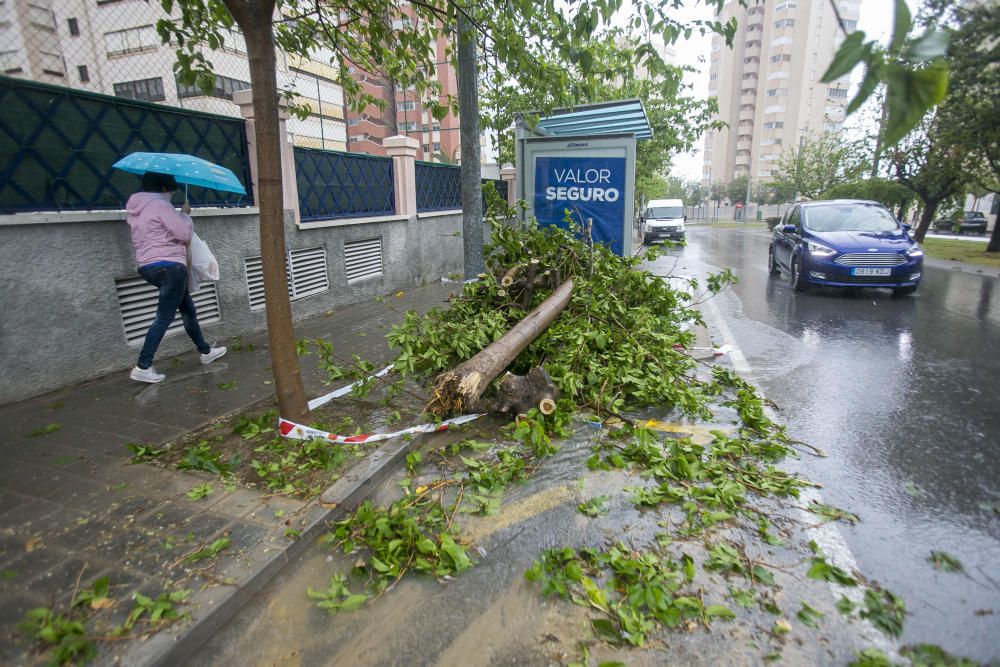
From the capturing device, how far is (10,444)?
12.8 feet

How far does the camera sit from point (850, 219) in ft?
34.9

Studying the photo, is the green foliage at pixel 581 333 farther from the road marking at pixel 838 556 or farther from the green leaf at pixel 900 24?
the green leaf at pixel 900 24

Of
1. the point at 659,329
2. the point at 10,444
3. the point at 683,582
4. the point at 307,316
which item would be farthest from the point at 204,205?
the point at 683,582

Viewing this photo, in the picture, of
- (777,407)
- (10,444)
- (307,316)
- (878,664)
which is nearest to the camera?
(878,664)

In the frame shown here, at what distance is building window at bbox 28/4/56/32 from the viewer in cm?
955

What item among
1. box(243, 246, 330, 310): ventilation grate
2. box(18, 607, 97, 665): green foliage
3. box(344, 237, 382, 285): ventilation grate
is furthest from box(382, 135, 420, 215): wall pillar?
box(18, 607, 97, 665): green foliage

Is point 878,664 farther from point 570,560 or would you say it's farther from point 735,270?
point 735,270

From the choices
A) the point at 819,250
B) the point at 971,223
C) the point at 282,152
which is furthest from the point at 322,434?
the point at 971,223

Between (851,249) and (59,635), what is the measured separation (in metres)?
11.1

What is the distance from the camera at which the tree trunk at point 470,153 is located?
595 centimetres

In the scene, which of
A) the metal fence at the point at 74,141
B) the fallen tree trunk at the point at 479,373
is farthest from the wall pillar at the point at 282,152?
the fallen tree trunk at the point at 479,373

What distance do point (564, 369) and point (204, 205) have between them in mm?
4833

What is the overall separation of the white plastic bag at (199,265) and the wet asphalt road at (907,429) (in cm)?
545

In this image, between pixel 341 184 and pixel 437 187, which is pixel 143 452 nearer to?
pixel 341 184
